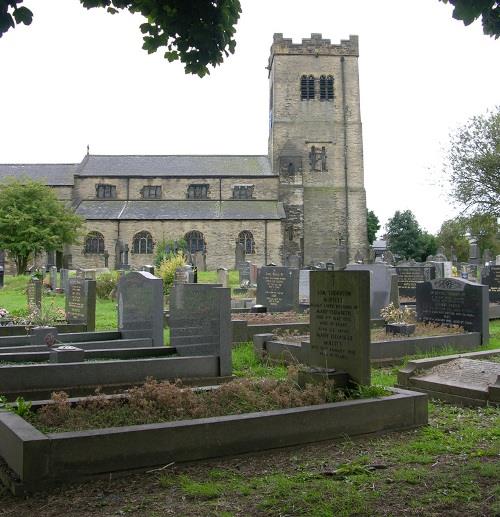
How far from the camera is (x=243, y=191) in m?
49.1

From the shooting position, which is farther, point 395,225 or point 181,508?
point 395,225

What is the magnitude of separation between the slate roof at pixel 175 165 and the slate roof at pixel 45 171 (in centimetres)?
126

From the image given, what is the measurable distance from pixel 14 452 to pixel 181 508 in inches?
55.0

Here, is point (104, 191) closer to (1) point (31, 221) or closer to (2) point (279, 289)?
(1) point (31, 221)

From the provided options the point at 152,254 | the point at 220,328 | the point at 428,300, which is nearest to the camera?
the point at 220,328

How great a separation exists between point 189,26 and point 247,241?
39.2 meters

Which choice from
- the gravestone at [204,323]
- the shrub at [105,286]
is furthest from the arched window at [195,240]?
the gravestone at [204,323]

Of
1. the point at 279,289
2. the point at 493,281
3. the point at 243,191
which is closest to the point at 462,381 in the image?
the point at 279,289

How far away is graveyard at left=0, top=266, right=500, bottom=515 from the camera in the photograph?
434 centimetres

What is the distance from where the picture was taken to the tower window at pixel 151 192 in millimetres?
48938

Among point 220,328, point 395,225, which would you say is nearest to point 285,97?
point 395,225

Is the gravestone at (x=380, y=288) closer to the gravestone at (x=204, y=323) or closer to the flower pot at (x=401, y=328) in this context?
the flower pot at (x=401, y=328)

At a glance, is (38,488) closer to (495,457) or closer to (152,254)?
(495,457)

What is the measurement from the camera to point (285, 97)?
48.3m
